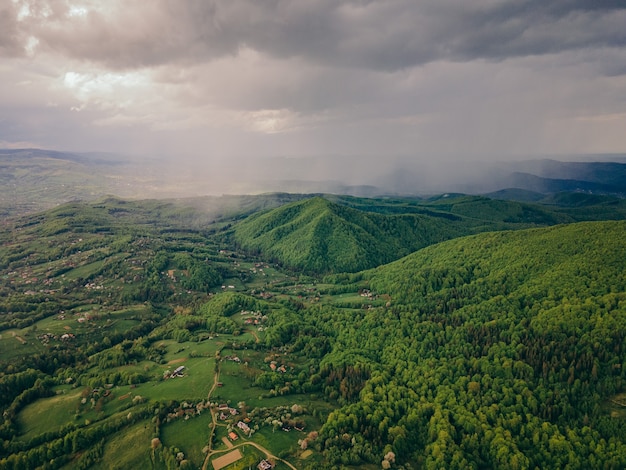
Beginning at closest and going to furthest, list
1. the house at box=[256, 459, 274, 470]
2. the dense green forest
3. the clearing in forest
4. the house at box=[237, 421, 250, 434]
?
the house at box=[256, 459, 274, 470] < the clearing in forest < the dense green forest < the house at box=[237, 421, 250, 434]

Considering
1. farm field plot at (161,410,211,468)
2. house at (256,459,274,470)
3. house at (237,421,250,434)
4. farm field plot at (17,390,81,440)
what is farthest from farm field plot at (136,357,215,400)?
house at (256,459,274,470)

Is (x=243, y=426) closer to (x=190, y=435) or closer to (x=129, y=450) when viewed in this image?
(x=190, y=435)

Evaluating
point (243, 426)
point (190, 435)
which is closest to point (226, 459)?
point (243, 426)

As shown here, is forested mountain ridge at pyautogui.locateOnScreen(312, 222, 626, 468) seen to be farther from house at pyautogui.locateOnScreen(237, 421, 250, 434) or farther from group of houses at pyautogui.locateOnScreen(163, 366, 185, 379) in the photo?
group of houses at pyautogui.locateOnScreen(163, 366, 185, 379)

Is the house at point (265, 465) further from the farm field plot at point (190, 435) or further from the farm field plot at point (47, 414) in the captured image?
the farm field plot at point (47, 414)

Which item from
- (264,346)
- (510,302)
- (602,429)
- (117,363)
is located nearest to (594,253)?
(510,302)

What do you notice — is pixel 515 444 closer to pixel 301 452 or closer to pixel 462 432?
pixel 462 432

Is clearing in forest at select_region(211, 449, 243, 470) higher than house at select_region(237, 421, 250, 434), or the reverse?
house at select_region(237, 421, 250, 434)

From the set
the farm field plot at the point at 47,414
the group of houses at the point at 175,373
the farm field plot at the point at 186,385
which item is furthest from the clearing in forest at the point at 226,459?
the farm field plot at the point at 47,414
